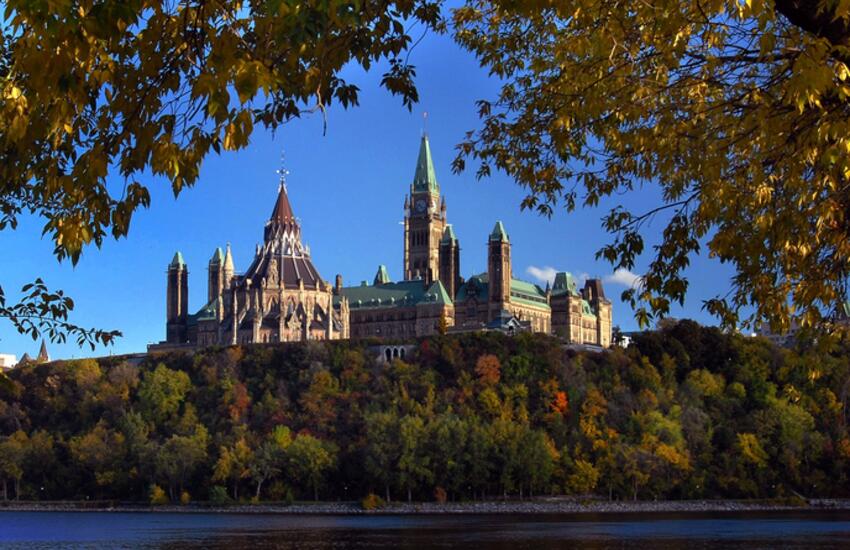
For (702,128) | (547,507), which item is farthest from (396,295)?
(702,128)

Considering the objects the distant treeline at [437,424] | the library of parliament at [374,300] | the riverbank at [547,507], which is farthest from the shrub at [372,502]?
the library of parliament at [374,300]

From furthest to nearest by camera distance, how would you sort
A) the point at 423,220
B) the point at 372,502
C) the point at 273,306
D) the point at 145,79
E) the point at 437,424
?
the point at 423,220, the point at 273,306, the point at 437,424, the point at 372,502, the point at 145,79

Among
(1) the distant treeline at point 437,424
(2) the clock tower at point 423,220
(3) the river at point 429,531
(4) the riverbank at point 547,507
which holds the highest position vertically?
(2) the clock tower at point 423,220

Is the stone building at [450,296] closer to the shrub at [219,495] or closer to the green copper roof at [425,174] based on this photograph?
the green copper roof at [425,174]

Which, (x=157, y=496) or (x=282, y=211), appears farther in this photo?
(x=282, y=211)

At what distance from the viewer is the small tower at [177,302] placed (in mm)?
175375

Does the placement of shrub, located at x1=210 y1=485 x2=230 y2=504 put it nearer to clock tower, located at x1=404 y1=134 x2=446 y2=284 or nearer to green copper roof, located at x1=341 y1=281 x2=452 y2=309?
green copper roof, located at x1=341 y1=281 x2=452 y2=309

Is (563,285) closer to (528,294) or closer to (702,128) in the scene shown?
(528,294)

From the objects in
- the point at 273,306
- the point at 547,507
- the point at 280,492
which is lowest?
the point at 547,507

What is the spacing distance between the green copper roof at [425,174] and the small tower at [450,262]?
18547 millimetres

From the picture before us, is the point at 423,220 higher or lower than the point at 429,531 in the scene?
higher

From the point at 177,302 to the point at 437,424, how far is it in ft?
271

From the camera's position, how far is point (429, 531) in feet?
255

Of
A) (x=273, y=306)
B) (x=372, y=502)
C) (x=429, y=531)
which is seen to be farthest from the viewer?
(x=273, y=306)
